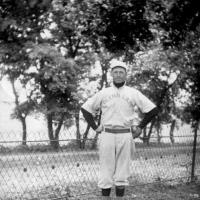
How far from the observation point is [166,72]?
34656 mm

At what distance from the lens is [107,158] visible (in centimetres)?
498

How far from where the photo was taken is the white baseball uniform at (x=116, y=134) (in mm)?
4961

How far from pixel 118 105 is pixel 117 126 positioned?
285 millimetres

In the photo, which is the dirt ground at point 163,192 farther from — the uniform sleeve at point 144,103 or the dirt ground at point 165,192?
the uniform sleeve at point 144,103

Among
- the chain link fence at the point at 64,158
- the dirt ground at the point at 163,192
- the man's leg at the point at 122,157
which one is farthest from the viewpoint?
the dirt ground at the point at 163,192

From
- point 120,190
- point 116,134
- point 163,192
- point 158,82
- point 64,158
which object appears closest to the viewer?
point 116,134

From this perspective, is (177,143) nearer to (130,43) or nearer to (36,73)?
(130,43)

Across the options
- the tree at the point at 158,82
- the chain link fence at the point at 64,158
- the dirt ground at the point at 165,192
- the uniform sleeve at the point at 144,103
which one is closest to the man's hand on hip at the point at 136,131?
the uniform sleeve at the point at 144,103

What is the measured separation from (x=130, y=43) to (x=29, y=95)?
1012 inches

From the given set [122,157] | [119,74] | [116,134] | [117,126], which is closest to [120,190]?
[122,157]

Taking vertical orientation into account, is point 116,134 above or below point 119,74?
below

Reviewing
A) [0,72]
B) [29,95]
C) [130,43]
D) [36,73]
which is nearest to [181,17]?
[130,43]

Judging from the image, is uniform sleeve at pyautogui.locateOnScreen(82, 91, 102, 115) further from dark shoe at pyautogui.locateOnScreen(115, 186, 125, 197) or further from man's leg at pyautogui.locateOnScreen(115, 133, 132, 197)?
dark shoe at pyautogui.locateOnScreen(115, 186, 125, 197)

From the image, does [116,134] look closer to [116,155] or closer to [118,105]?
[116,155]
